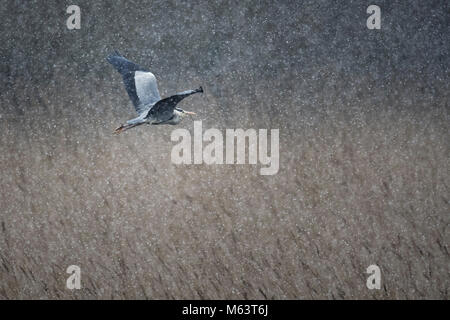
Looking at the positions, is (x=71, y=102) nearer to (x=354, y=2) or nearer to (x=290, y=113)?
(x=290, y=113)

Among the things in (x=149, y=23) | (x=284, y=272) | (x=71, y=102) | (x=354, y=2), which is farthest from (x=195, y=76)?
(x=284, y=272)

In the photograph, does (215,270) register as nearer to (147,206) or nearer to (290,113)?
(147,206)

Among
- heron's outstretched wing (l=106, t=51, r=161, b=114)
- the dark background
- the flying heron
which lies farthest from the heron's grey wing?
the dark background

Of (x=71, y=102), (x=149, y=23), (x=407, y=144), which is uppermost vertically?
(x=149, y=23)

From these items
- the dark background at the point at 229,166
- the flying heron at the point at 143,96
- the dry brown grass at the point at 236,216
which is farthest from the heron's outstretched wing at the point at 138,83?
the dry brown grass at the point at 236,216

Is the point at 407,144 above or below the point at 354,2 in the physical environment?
below

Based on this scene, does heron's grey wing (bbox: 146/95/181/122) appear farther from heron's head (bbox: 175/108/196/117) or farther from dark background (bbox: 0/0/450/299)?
dark background (bbox: 0/0/450/299)
